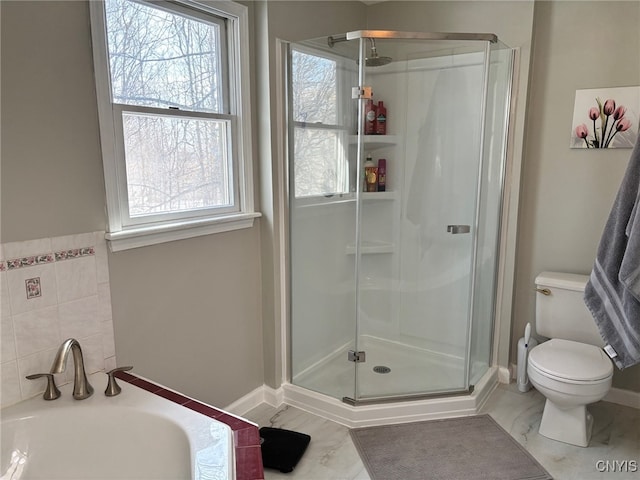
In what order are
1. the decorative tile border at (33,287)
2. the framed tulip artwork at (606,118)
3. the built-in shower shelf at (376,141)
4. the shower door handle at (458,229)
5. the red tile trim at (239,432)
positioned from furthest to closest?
1. the shower door handle at (458,229)
2. the built-in shower shelf at (376,141)
3. the framed tulip artwork at (606,118)
4. the decorative tile border at (33,287)
5. the red tile trim at (239,432)

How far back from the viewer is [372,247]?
2701 millimetres

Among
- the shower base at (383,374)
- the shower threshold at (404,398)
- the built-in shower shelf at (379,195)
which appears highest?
the built-in shower shelf at (379,195)

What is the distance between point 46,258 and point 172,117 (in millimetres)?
810

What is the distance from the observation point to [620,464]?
2.11 m

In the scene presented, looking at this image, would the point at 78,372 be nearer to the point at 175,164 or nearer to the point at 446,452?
the point at 175,164

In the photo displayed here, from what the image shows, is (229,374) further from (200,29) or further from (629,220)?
(629,220)

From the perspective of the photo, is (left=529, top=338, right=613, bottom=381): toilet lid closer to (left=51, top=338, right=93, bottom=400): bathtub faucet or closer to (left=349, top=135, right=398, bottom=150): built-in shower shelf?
(left=349, top=135, right=398, bottom=150): built-in shower shelf

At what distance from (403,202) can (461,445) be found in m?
1.39

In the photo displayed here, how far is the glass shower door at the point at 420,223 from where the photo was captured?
2508 millimetres

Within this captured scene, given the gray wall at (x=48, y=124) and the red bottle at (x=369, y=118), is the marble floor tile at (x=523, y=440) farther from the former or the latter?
the red bottle at (x=369, y=118)

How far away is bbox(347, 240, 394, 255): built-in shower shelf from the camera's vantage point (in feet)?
8.58

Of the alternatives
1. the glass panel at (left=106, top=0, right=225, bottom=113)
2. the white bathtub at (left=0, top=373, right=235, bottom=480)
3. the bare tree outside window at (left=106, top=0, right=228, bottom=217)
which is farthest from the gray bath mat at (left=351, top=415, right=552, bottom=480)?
the glass panel at (left=106, top=0, right=225, bottom=113)

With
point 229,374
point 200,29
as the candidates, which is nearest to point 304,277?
point 229,374

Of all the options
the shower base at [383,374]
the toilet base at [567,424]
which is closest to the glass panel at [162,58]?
the shower base at [383,374]
